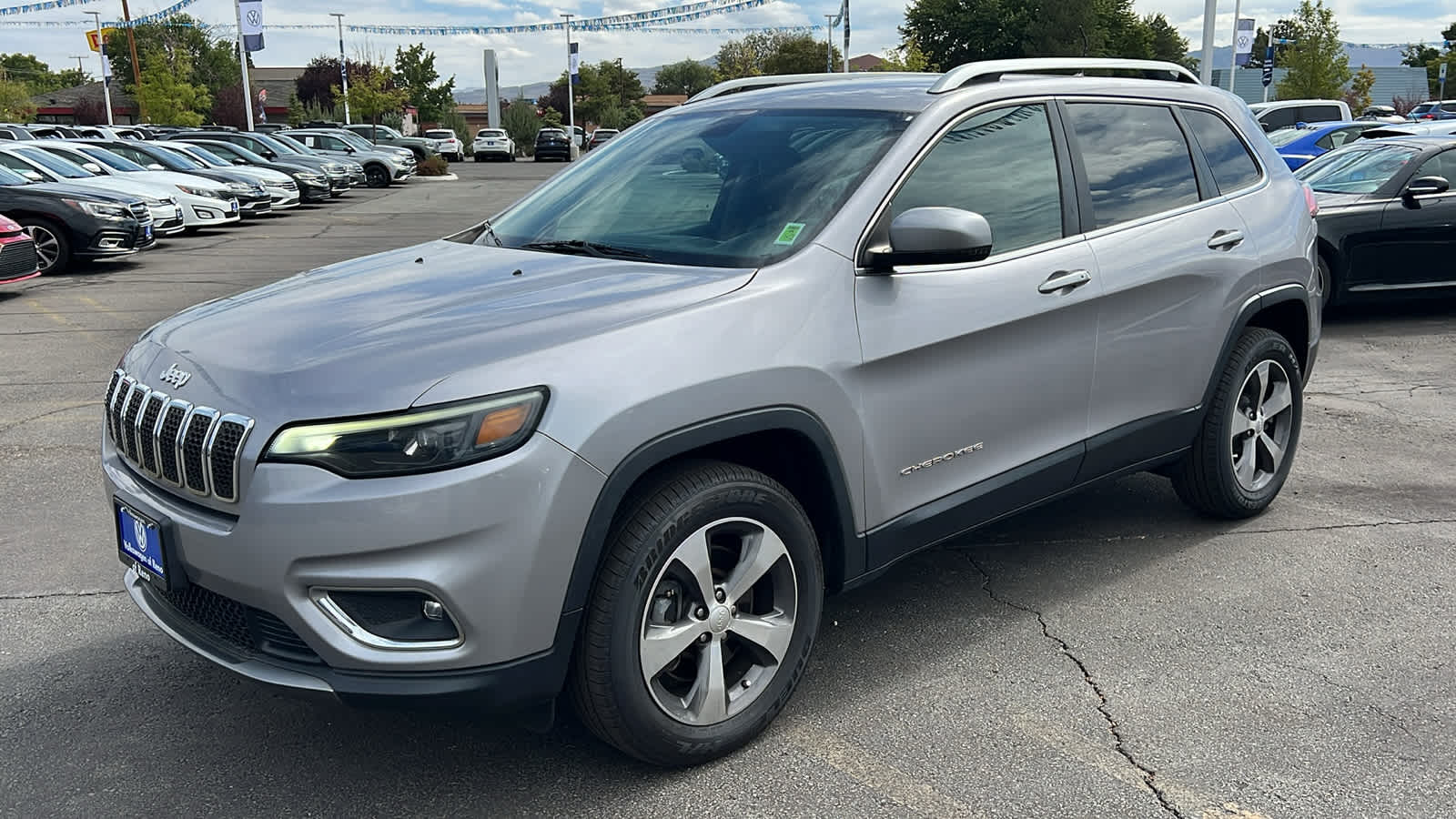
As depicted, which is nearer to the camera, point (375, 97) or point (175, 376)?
point (175, 376)

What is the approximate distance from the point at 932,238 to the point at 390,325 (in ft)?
4.64

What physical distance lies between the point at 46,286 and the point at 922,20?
2936 inches

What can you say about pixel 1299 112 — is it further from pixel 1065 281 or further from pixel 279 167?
pixel 1065 281

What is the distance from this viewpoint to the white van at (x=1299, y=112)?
23516 mm

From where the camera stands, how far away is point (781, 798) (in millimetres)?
2934

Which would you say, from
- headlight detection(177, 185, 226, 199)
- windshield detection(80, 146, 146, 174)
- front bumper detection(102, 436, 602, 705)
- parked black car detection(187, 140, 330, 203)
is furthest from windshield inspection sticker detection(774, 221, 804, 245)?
parked black car detection(187, 140, 330, 203)

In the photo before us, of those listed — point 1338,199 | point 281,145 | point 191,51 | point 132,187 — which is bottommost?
point 1338,199

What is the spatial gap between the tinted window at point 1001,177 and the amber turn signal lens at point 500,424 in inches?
54.1

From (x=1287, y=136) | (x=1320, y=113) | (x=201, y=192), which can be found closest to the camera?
→ (x=201, y=192)

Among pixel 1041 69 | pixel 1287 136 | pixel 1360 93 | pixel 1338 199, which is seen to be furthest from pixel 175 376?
pixel 1360 93

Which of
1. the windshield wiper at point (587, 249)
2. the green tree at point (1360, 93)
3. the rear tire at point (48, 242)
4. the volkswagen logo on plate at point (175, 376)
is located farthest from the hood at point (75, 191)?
the green tree at point (1360, 93)

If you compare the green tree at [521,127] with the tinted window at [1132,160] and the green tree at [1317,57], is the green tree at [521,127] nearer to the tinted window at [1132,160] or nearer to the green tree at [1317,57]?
→ the green tree at [1317,57]

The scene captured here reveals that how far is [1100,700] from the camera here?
3439 millimetres

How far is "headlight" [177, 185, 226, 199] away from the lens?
1827 centimetres
